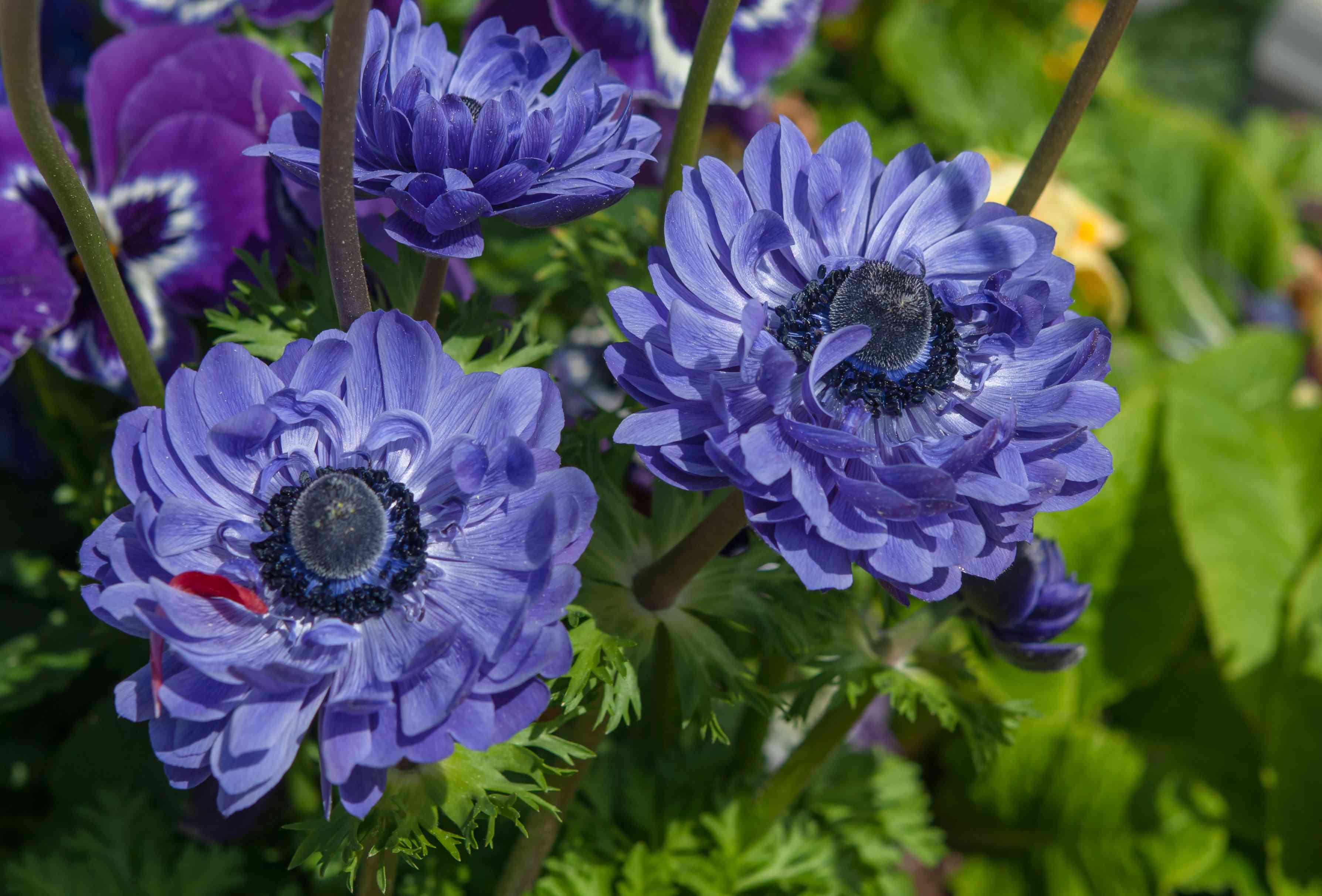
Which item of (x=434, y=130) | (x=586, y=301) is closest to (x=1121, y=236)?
(x=586, y=301)

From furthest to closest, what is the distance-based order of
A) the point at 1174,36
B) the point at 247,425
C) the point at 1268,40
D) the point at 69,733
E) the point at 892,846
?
the point at 1268,40 < the point at 1174,36 < the point at 69,733 < the point at 892,846 < the point at 247,425

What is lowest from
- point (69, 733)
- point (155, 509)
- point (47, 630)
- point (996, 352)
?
point (69, 733)

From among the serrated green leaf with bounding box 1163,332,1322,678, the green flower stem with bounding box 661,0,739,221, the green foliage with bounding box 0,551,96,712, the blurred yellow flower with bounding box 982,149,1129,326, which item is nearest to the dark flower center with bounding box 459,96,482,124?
the green flower stem with bounding box 661,0,739,221

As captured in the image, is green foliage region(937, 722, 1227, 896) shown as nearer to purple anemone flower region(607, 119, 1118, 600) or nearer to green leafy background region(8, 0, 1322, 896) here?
green leafy background region(8, 0, 1322, 896)

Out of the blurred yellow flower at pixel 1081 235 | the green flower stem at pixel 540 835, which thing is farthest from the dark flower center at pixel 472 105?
the blurred yellow flower at pixel 1081 235

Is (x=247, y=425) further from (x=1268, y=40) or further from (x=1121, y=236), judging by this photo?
(x=1268, y=40)

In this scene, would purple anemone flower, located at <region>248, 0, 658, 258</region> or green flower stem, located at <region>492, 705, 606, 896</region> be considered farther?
green flower stem, located at <region>492, 705, 606, 896</region>

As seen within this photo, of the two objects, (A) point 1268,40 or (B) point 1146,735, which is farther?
(A) point 1268,40

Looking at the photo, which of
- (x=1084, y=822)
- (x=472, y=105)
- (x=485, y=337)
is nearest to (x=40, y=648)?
(x=485, y=337)
